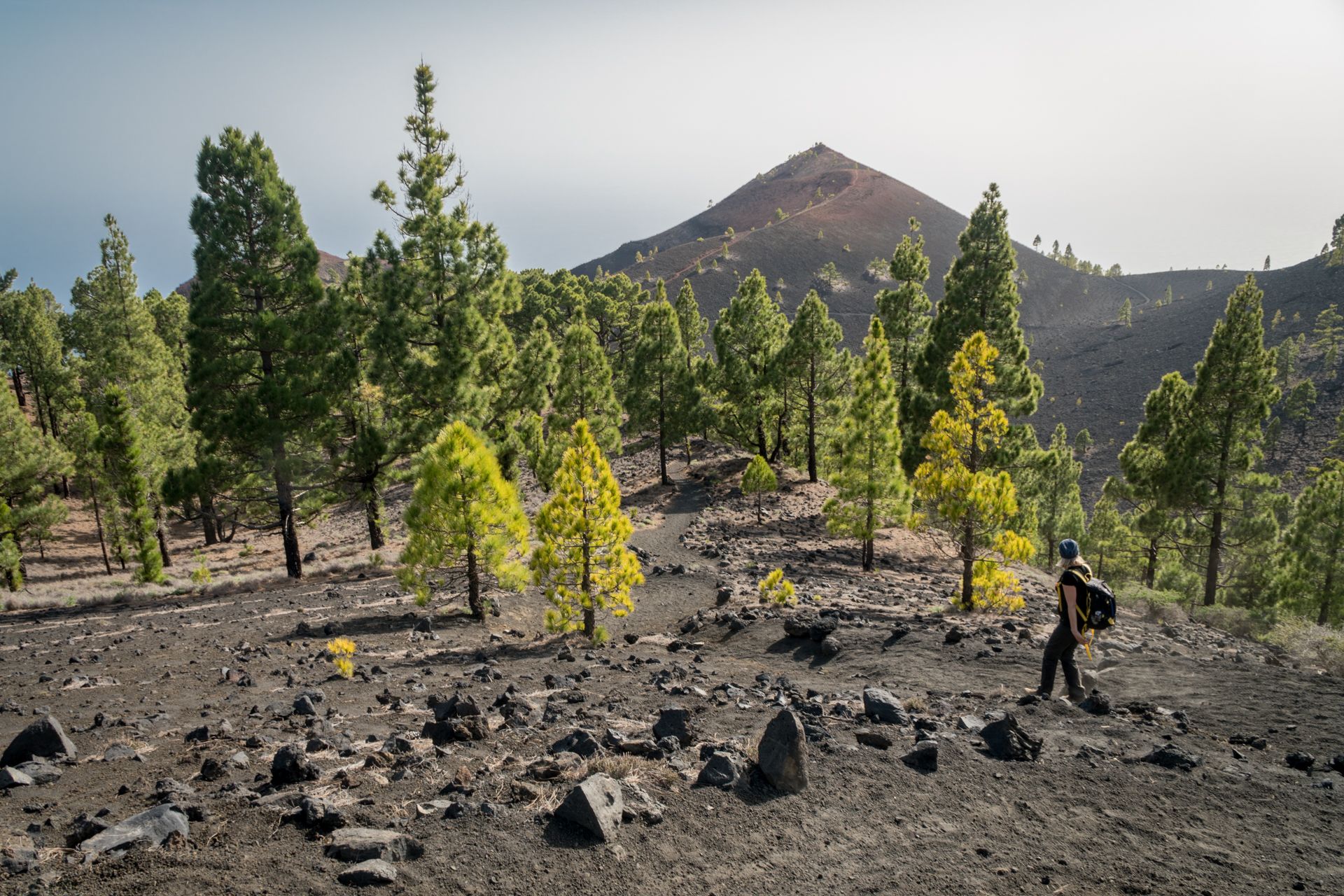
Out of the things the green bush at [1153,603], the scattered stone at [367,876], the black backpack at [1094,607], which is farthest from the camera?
the green bush at [1153,603]

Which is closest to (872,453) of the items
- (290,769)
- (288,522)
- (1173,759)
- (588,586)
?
(588,586)

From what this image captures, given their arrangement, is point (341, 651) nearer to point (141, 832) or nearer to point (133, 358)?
point (141, 832)

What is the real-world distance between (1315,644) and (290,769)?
57.2 ft

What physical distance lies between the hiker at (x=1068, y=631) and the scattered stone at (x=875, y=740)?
270 centimetres

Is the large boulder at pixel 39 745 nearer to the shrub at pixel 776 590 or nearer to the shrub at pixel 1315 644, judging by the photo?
the shrub at pixel 776 590

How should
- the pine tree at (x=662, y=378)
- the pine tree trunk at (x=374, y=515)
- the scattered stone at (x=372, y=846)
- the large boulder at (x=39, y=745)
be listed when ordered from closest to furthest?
the scattered stone at (x=372, y=846), the large boulder at (x=39, y=745), the pine tree trunk at (x=374, y=515), the pine tree at (x=662, y=378)

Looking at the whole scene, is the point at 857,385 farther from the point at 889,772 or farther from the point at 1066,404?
the point at 1066,404

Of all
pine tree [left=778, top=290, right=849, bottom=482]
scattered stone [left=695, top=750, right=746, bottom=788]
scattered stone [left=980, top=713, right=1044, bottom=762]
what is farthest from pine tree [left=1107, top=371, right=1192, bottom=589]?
scattered stone [left=695, top=750, right=746, bottom=788]

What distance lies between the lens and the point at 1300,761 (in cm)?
589

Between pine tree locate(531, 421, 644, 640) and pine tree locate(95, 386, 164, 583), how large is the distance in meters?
17.6

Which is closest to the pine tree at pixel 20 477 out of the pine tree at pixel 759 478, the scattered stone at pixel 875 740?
the pine tree at pixel 759 478

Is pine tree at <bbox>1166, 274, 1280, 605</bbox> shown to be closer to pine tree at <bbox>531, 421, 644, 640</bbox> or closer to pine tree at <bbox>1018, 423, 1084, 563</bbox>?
pine tree at <bbox>1018, 423, 1084, 563</bbox>

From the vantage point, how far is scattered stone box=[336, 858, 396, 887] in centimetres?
397

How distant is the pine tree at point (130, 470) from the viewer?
2167cm
